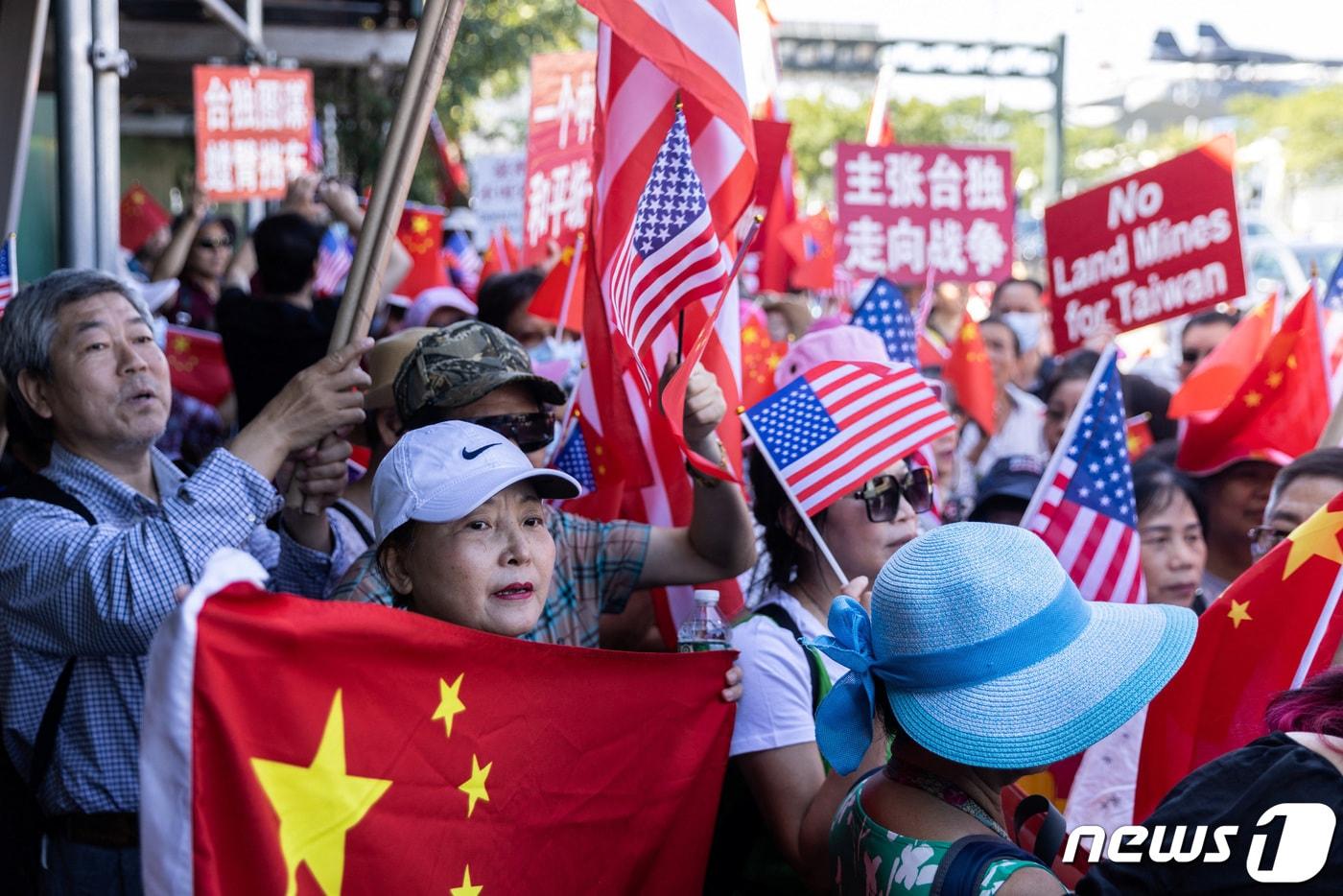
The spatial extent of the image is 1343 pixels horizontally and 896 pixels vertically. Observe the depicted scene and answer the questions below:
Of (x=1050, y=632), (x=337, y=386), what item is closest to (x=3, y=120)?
(x=337, y=386)

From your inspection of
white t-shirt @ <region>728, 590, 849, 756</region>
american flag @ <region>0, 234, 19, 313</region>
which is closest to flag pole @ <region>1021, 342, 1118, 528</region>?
white t-shirt @ <region>728, 590, 849, 756</region>

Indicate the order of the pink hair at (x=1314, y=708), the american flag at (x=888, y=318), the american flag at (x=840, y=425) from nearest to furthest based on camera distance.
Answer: the pink hair at (x=1314, y=708), the american flag at (x=840, y=425), the american flag at (x=888, y=318)

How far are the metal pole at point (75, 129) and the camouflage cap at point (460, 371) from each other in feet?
6.09

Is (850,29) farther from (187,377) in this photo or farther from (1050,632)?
(1050,632)

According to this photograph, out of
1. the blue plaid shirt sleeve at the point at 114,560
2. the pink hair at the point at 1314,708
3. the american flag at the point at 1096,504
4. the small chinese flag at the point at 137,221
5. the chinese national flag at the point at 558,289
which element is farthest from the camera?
the small chinese flag at the point at 137,221

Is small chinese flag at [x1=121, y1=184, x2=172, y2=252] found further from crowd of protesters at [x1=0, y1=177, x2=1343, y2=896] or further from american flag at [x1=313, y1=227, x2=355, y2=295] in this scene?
crowd of protesters at [x1=0, y1=177, x2=1343, y2=896]

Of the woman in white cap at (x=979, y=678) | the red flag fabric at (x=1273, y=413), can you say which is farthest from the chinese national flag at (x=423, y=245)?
the woman in white cap at (x=979, y=678)

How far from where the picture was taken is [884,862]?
2.07 m

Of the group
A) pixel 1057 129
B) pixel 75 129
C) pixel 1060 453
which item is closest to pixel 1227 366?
pixel 1060 453

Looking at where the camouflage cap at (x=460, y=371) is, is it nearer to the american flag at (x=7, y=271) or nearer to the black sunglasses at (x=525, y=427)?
the black sunglasses at (x=525, y=427)

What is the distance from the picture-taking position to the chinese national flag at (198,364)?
628 centimetres

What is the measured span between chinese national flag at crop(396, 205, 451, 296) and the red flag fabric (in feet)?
14.8

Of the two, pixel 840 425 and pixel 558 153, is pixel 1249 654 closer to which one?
pixel 840 425

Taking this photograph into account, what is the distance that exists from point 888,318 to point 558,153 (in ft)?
9.74
